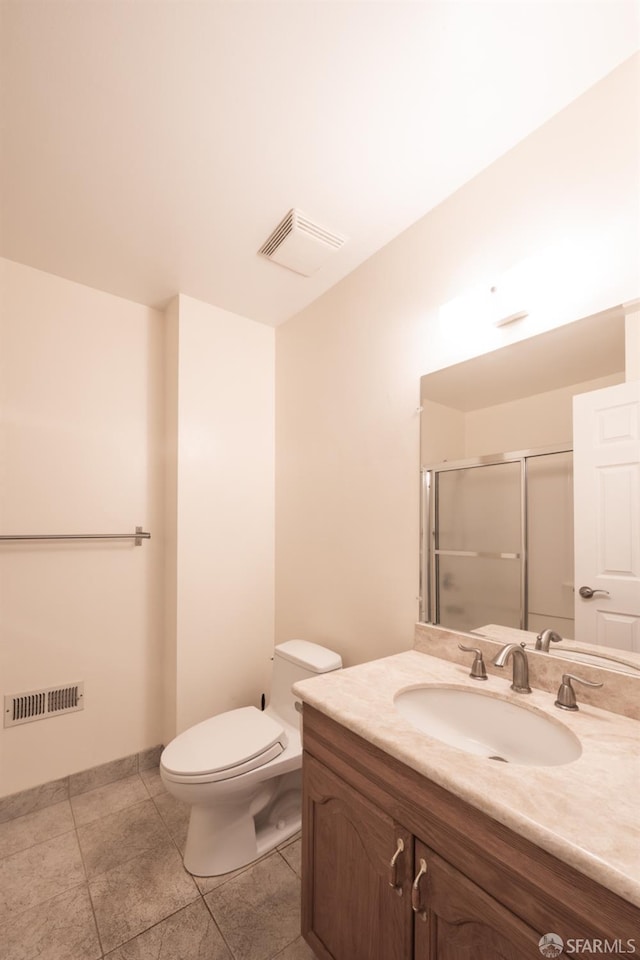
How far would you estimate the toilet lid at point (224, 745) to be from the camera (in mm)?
1406

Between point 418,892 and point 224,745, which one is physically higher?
point 418,892

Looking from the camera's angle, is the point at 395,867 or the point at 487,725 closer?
the point at 395,867

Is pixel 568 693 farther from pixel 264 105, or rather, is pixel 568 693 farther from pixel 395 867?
pixel 264 105

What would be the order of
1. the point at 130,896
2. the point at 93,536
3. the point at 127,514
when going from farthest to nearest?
the point at 127,514 < the point at 93,536 < the point at 130,896

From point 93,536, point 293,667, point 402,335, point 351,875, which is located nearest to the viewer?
point 351,875

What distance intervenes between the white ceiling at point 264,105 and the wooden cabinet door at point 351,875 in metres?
1.82

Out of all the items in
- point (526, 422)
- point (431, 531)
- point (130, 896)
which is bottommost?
point (130, 896)

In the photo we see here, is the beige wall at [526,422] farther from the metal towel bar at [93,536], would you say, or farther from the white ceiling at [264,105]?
the metal towel bar at [93,536]

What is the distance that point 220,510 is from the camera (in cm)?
222

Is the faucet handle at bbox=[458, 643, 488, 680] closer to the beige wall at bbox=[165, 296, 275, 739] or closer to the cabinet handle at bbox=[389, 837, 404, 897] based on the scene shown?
the cabinet handle at bbox=[389, 837, 404, 897]

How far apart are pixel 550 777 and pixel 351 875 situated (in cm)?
57

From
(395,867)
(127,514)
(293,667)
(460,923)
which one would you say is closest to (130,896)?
(293,667)

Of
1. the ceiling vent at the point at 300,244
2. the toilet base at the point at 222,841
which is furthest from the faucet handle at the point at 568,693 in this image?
the ceiling vent at the point at 300,244

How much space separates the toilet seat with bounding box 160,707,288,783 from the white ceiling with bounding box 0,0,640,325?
1982 mm
